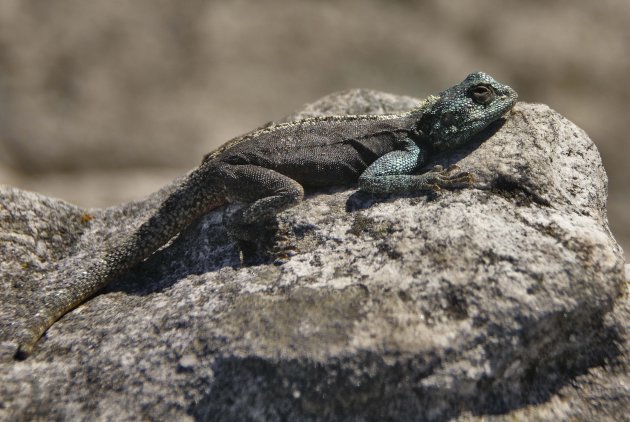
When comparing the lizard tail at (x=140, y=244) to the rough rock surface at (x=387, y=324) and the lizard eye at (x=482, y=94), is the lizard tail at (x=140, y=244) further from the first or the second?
the lizard eye at (x=482, y=94)

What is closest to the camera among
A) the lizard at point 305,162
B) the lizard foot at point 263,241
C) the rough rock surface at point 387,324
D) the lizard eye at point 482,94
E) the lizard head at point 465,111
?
the rough rock surface at point 387,324

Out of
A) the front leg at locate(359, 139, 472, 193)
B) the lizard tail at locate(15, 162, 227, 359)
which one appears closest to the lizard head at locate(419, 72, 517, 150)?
the front leg at locate(359, 139, 472, 193)

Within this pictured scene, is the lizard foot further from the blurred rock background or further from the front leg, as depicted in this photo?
the blurred rock background

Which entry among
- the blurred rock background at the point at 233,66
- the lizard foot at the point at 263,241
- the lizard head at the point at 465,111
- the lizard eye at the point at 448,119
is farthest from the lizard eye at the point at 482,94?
the blurred rock background at the point at 233,66

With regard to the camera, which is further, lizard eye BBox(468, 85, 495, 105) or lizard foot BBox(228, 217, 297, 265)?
lizard eye BBox(468, 85, 495, 105)

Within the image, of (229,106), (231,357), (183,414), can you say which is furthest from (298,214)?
(229,106)

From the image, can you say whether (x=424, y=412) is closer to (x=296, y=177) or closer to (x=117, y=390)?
(x=117, y=390)
